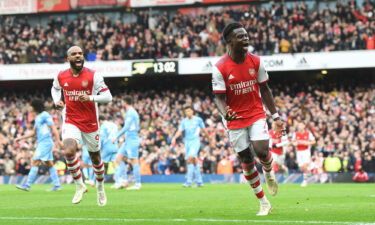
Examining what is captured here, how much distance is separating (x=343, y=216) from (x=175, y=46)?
29.3 metres

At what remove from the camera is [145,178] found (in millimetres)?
30047

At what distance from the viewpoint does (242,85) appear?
977 cm

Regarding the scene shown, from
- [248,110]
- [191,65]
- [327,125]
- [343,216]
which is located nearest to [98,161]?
[248,110]

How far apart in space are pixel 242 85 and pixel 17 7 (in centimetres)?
3604

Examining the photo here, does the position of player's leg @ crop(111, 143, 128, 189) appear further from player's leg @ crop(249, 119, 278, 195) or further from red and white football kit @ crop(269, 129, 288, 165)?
player's leg @ crop(249, 119, 278, 195)

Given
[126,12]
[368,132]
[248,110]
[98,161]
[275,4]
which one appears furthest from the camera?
[126,12]

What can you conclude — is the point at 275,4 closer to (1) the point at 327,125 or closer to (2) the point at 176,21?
(2) the point at 176,21

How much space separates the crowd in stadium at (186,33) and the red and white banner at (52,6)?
787 millimetres

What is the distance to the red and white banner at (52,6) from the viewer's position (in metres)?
43.5

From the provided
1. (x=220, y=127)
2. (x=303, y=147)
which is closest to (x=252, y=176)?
(x=303, y=147)

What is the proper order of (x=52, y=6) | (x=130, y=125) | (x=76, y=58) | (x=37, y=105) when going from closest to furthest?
(x=76, y=58), (x=37, y=105), (x=130, y=125), (x=52, y=6)

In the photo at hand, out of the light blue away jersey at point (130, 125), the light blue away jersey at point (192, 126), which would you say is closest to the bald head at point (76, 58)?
the light blue away jersey at point (130, 125)

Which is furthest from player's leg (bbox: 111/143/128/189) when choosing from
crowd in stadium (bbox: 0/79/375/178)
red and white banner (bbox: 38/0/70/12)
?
red and white banner (bbox: 38/0/70/12)

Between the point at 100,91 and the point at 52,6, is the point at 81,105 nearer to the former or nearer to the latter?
the point at 100,91
